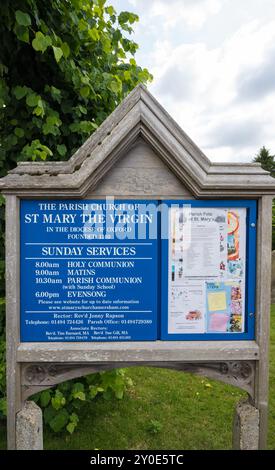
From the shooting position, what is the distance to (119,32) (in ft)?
10.9

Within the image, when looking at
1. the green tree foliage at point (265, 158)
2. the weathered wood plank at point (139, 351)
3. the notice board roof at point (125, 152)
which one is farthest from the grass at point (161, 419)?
the green tree foliage at point (265, 158)

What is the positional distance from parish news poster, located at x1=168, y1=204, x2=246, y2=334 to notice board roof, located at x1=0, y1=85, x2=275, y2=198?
17 cm

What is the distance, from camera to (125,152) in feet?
7.27

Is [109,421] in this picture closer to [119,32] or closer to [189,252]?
[189,252]

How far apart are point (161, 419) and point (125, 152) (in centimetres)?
280

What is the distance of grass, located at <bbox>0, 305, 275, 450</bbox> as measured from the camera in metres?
3.20

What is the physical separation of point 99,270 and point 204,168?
0.93m

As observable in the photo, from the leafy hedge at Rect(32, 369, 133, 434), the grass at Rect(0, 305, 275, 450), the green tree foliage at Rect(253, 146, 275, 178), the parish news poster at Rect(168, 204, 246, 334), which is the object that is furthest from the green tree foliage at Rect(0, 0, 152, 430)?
the green tree foliage at Rect(253, 146, 275, 178)

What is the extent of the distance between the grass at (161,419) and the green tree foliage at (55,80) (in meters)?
0.33

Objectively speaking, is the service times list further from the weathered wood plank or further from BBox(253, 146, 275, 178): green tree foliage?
BBox(253, 146, 275, 178): green tree foliage

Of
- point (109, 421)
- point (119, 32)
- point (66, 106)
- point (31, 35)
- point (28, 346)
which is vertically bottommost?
point (109, 421)

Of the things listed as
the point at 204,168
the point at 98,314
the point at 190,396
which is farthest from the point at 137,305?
the point at 190,396

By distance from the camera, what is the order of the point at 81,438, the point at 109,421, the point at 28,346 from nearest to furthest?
the point at 28,346, the point at 81,438, the point at 109,421

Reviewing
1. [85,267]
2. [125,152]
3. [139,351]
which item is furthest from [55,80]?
[139,351]
